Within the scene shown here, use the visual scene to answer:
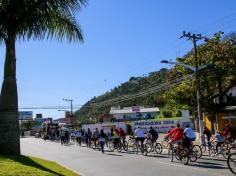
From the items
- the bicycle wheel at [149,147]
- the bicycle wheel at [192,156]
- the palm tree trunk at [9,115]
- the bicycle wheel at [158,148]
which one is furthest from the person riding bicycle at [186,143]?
the bicycle wheel at [158,148]

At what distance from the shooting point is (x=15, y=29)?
15680 mm

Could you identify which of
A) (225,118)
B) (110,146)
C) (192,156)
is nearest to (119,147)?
(110,146)

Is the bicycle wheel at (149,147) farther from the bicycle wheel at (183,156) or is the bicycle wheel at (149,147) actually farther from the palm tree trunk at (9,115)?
the palm tree trunk at (9,115)

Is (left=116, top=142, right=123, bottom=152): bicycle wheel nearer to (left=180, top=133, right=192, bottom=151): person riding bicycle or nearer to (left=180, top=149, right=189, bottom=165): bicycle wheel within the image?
(left=180, top=149, right=189, bottom=165): bicycle wheel

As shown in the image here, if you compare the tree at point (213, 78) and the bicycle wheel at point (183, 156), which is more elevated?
the tree at point (213, 78)

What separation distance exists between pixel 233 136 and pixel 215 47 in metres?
28.3

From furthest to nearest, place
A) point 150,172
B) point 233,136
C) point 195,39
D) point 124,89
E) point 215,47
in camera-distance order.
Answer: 1. point 124,89
2. point 215,47
3. point 195,39
4. point 233,136
5. point 150,172

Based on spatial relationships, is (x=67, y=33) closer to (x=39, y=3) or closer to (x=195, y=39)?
(x=39, y=3)

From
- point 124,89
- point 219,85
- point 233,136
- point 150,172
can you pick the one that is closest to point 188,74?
point 219,85

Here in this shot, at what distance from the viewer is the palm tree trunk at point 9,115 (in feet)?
49.7

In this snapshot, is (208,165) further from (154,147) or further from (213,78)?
(213,78)

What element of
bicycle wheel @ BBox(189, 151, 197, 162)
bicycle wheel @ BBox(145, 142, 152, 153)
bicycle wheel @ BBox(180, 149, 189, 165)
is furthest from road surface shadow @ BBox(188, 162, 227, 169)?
bicycle wheel @ BBox(145, 142, 152, 153)

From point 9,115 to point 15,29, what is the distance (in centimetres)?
296

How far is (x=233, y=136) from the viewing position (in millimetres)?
22469
